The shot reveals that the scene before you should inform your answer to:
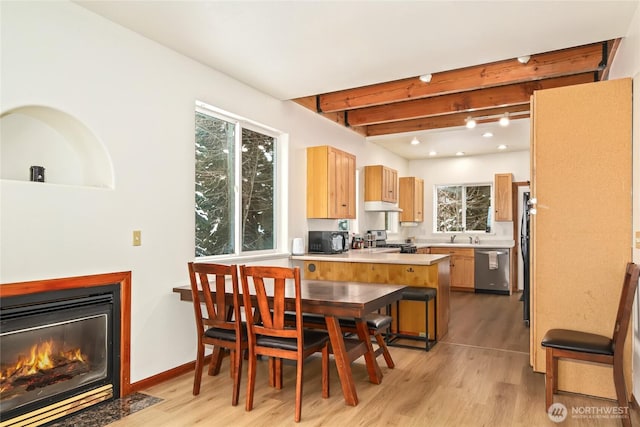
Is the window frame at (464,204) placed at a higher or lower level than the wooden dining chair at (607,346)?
higher

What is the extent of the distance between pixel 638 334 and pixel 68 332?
3.65m

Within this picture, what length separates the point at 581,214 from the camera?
3.01 metres

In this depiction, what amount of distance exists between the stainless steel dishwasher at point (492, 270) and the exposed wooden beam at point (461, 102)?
3381mm

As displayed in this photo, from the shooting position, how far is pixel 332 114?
5.86 meters

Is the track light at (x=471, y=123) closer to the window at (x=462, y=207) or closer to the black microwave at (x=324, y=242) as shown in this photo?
the black microwave at (x=324, y=242)

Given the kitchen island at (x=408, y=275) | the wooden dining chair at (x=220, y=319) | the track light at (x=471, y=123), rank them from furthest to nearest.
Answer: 1. the track light at (x=471, y=123)
2. the kitchen island at (x=408, y=275)
3. the wooden dining chair at (x=220, y=319)

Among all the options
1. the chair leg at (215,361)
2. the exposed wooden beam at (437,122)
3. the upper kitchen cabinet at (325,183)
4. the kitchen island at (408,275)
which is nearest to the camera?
the chair leg at (215,361)

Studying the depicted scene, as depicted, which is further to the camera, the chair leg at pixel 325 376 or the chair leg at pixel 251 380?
the chair leg at pixel 325 376

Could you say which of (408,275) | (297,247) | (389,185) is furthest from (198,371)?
(389,185)

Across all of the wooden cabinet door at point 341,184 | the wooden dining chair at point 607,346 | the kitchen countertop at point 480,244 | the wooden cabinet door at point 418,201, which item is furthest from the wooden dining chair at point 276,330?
the wooden cabinet door at point 418,201

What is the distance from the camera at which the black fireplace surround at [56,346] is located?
244cm

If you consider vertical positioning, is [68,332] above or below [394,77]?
below

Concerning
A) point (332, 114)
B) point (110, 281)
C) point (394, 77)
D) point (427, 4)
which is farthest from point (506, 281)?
point (110, 281)

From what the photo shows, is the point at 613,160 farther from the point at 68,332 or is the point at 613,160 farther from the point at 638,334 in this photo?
the point at 68,332
